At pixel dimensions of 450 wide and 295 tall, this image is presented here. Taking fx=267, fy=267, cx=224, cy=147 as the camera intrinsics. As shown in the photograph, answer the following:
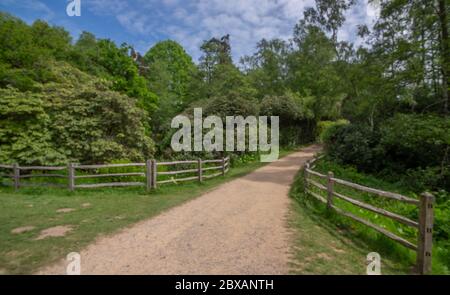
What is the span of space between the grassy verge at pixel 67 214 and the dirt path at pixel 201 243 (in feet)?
1.27

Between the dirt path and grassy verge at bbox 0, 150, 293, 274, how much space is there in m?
0.39

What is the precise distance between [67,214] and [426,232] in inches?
279

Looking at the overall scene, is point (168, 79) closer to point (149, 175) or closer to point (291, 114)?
point (291, 114)

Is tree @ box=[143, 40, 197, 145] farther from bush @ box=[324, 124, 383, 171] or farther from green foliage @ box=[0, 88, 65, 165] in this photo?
bush @ box=[324, 124, 383, 171]

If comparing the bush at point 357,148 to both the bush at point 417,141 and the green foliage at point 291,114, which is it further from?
the green foliage at point 291,114

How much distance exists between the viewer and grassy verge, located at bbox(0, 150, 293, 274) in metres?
4.16

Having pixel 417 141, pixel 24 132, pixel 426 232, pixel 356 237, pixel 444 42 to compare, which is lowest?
pixel 356 237

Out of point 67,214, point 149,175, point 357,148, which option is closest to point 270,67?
point 357,148

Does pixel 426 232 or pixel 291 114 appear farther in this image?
pixel 291 114

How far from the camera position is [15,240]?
4.64 metres

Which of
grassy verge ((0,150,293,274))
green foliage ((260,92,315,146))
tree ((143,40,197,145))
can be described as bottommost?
grassy verge ((0,150,293,274))

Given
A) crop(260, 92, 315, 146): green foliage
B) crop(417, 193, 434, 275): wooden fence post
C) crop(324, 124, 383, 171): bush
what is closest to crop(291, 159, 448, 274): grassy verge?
crop(417, 193, 434, 275): wooden fence post

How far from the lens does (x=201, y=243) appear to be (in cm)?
463
